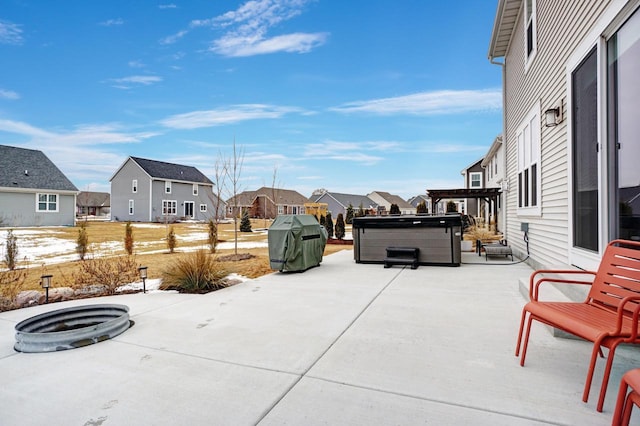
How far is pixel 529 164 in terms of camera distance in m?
6.96

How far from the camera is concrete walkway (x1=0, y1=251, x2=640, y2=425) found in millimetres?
1976

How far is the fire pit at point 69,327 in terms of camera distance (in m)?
3.00

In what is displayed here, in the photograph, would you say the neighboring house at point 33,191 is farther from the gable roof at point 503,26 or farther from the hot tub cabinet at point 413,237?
the gable roof at point 503,26

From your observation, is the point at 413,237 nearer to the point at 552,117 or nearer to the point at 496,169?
the point at 552,117

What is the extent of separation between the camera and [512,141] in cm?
909

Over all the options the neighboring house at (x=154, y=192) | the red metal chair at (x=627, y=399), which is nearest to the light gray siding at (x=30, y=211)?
the neighboring house at (x=154, y=192)

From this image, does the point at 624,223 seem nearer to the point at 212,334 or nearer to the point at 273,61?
the point at 212,334

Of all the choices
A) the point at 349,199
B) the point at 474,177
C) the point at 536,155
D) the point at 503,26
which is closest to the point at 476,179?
the point at 474,177

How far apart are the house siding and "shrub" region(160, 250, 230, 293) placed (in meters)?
5.25

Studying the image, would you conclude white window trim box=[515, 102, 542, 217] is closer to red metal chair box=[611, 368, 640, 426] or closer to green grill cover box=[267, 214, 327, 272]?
green grill cover box=[267, 214, 327, 272]

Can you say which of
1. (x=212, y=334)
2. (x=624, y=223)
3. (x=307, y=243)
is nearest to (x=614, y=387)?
(x=624, y=223)

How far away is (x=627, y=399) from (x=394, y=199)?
55.6 metres

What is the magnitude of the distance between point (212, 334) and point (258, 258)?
6.48 metres

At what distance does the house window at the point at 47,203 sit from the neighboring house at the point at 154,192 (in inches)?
301
